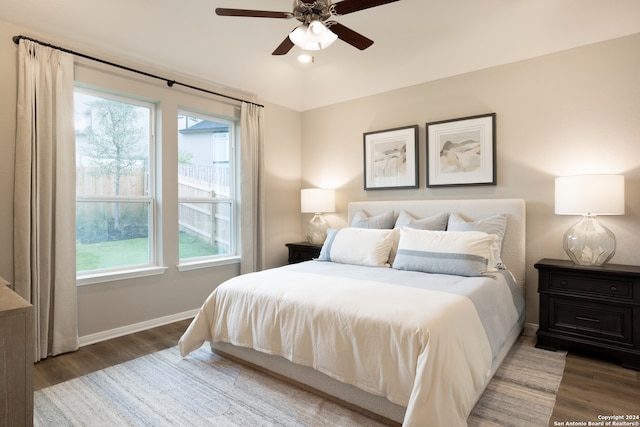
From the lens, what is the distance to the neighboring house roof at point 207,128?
3.94 m

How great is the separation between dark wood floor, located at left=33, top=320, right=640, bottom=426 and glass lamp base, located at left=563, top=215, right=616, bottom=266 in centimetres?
79

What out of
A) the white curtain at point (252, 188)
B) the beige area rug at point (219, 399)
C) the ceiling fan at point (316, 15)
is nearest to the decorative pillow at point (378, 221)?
the white curtain at point (252, 188)

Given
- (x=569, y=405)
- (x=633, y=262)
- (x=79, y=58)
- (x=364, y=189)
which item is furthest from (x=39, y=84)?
(x=633, y=262)

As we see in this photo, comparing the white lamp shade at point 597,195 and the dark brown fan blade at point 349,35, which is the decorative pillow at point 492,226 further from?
the dark brown fan blade at point 349,35

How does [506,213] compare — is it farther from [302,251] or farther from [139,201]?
[139,201]

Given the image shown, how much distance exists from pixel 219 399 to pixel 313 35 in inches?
94.5

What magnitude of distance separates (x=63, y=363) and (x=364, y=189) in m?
3.48

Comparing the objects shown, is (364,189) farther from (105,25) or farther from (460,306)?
(105,25)

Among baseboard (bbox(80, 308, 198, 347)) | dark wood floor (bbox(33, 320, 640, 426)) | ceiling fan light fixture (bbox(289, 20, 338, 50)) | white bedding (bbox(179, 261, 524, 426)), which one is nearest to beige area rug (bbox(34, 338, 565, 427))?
dark wood floor (bbox(33, 320, 640, 426))

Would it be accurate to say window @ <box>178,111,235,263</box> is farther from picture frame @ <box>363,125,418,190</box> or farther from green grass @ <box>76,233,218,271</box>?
picture frame @ <box>363,125,418,190</box>

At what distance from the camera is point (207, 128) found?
4121 mm

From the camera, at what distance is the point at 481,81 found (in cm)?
354

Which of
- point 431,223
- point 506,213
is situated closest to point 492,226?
point 506,213

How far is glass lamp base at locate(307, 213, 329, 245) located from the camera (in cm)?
452
